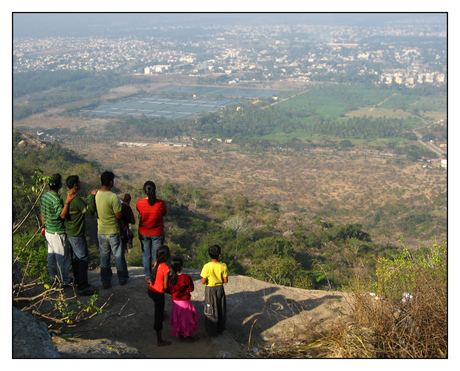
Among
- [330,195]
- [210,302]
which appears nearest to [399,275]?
[210,302]

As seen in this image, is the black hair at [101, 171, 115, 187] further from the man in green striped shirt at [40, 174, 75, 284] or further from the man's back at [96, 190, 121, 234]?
the man in green striped shirt at [40, 174, 75, 284]

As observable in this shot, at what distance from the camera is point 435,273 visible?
4.01 m

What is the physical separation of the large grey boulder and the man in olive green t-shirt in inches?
46.2

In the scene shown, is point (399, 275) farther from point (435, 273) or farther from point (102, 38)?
point (102, 38)

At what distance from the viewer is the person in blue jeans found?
4113mm

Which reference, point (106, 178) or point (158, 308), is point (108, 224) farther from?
point (158, 308)

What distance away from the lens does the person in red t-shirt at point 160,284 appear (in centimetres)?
369

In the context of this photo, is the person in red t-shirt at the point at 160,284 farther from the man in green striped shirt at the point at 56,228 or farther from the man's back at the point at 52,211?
the man's back at the point at 52,211

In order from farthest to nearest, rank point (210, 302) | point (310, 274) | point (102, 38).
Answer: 1. point (102, 38)
2. point (310, 274)
3. point (210, 302)

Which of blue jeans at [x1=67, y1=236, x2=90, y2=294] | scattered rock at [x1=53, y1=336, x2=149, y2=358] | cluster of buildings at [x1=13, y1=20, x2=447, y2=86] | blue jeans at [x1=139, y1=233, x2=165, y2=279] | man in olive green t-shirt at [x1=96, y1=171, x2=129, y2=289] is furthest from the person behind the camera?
cluster of buildings at [x1=13, y1=20, x2=447, y2=86]

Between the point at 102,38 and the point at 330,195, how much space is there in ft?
468

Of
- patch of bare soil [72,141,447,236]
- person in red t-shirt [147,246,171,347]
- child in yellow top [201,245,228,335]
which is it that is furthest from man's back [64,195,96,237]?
patch of bare soil [72,141,447,236]

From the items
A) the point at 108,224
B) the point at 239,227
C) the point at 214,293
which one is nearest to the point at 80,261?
the point at 108,224

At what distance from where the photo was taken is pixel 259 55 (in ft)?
438
